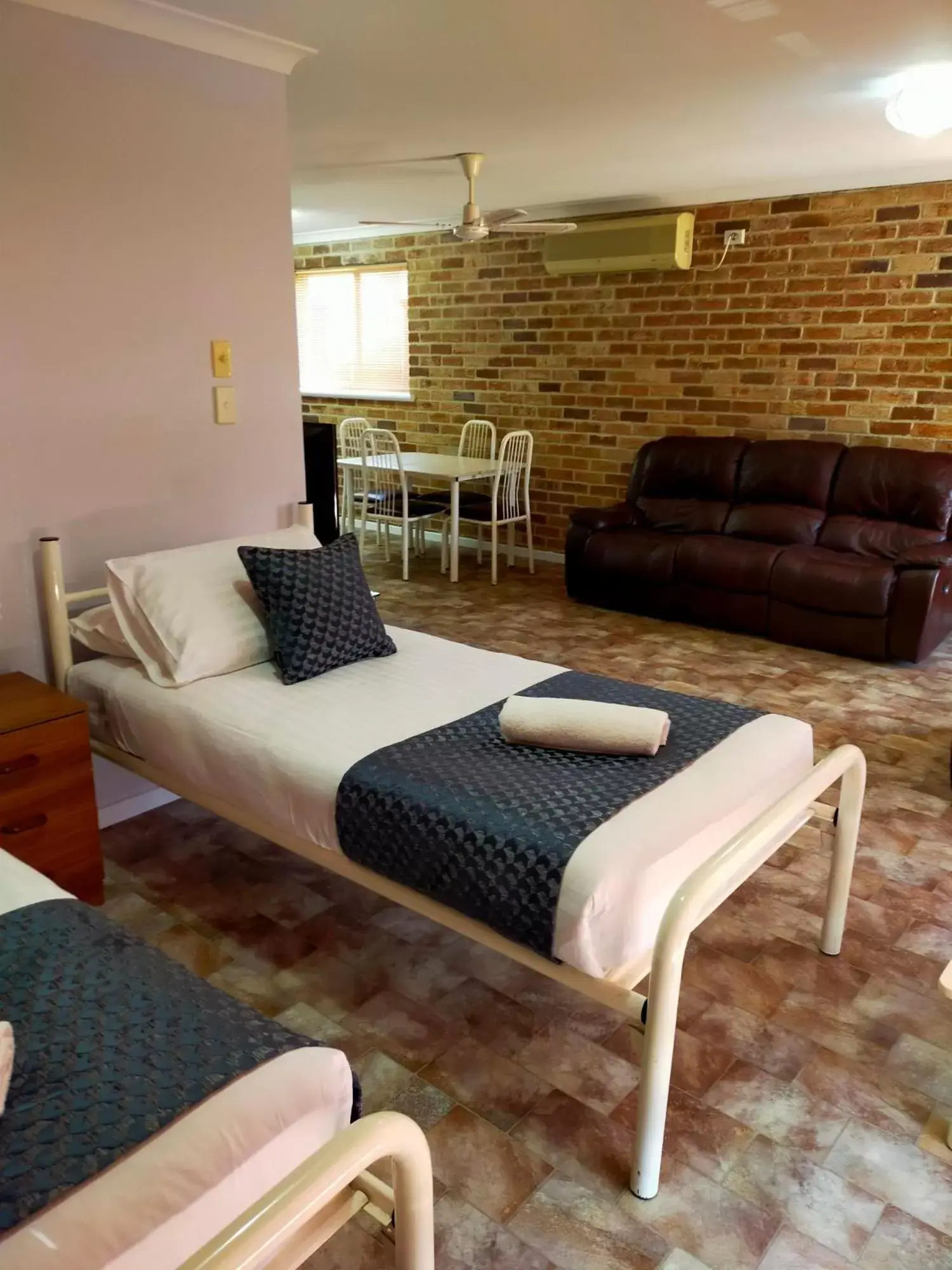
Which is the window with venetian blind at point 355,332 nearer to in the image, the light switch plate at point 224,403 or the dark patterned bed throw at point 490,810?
the light switch plate at point 224,403

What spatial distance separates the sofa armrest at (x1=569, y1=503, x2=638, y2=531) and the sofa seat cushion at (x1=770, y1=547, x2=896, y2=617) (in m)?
1.06

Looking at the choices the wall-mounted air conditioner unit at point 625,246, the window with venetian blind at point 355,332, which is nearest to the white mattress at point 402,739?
the wall-mounted air conditioner unit at point 625,246

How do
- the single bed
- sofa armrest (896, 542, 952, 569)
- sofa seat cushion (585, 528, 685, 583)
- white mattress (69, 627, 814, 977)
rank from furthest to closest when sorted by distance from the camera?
sofa seat cushion (585, 528, 685, 583)
sofa armrest (896, 542, 952, 569)
white mattress (69, 627, 814, 977)
the single bed

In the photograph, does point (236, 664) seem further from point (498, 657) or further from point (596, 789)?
point (596, 789)

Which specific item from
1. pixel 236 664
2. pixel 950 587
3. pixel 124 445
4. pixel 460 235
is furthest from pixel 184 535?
pixel 950 587

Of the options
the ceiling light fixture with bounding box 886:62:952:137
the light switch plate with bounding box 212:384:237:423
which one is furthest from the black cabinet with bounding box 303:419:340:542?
the ceiling light fixture with bounding box 886:62:952:137

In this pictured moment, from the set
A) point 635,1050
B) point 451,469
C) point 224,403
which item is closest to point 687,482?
point 451,469

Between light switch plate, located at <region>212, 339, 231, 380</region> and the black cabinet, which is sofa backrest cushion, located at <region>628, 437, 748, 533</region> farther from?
light switch plate, located at <region>212, 339, 231, 380</region>

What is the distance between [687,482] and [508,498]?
127 centimetres

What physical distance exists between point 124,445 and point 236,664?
756mm

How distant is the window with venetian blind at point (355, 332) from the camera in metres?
7.27

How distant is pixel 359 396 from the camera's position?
301 inches

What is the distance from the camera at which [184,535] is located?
116 inches

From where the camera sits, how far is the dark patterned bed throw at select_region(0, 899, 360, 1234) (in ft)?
3.47
